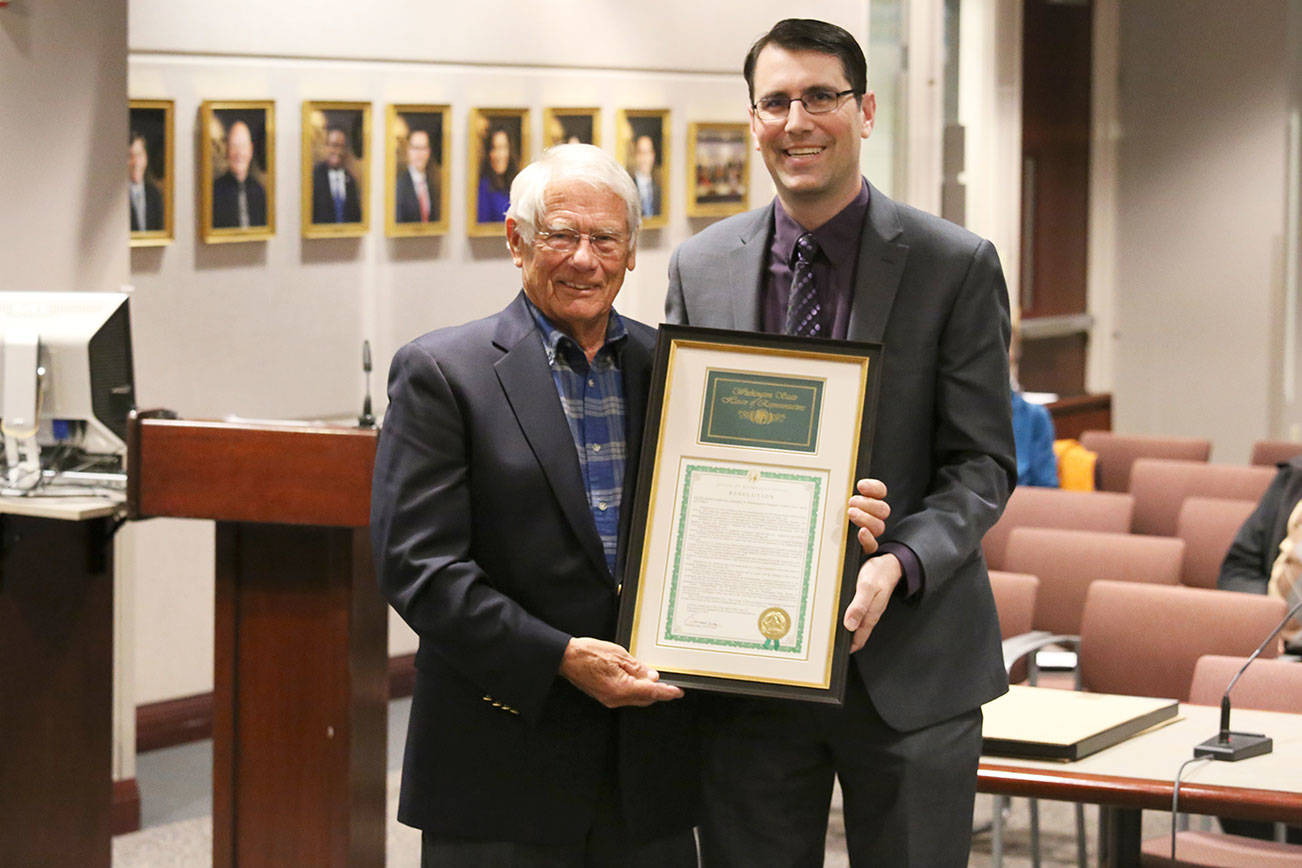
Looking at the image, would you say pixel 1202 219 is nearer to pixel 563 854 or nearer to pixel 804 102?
pixel 804 102

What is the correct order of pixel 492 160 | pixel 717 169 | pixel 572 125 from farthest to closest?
pixel 717 169 → pixel 572 125 → pixel 492 160

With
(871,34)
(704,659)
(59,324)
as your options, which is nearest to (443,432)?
(704,659)

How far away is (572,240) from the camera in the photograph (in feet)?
6.93

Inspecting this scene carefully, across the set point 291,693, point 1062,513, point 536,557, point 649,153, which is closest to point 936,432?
point 536,557

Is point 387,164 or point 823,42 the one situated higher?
point 387,164

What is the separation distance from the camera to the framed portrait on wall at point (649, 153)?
654 centimetres

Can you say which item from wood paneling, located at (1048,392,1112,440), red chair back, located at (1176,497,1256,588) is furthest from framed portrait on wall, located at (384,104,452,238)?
wood paneling, located at (1048,392,1112,440)

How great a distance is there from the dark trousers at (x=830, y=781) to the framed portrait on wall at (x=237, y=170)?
4.04 meters

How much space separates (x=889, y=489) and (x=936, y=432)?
0.36 feet

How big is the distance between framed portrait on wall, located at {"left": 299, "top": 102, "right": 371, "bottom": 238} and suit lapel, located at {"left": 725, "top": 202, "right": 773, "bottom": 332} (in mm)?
3924

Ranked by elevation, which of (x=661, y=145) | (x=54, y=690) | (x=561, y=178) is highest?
(x=661, y=145)

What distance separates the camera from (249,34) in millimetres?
5727

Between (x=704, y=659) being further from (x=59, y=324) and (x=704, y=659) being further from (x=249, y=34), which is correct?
(x=249, y=34)

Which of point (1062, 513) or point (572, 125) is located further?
point (572, 125)
